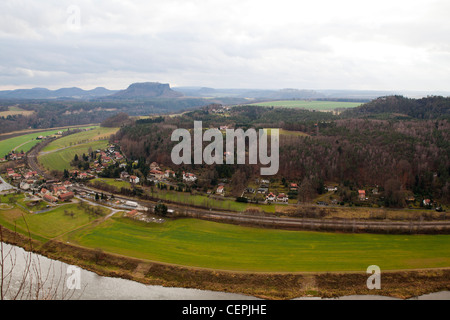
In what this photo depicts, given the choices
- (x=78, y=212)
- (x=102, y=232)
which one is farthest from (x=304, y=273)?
(x=78, y=212)

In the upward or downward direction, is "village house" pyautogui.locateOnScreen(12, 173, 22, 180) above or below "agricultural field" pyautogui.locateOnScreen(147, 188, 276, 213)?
above

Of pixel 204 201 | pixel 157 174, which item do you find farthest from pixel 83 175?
pixel 204 201

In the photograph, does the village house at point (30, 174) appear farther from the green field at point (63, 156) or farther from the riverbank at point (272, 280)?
the riverbank at point (272, 280)

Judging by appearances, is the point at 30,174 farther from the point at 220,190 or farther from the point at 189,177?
the point at 220,190

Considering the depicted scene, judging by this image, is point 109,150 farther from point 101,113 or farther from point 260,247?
point 101,113

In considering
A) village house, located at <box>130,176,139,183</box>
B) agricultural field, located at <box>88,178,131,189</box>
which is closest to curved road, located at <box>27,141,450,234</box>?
agricultural field, located at <box>88,178,131,189</box>

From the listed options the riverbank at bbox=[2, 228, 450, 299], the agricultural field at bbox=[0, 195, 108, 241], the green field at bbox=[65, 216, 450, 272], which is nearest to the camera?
the riverbank at bbox=[2, 228, 450, 299]

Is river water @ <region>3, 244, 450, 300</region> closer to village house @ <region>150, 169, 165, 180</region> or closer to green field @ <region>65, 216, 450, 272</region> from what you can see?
green field @ <region>65, 216, 450, 272</region>
